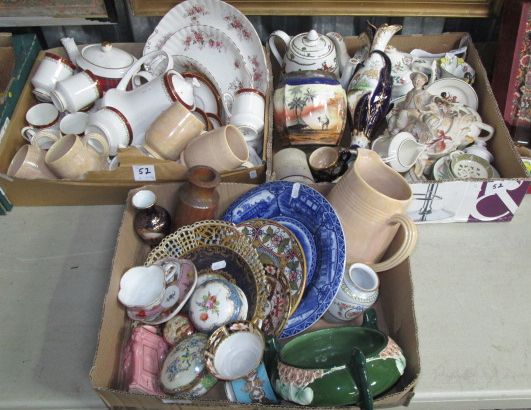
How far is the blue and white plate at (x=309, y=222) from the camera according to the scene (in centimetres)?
93

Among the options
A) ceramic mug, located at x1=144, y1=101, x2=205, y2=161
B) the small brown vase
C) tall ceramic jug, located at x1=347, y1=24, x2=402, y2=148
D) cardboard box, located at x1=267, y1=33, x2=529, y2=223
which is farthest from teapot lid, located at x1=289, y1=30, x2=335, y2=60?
the small brown vase

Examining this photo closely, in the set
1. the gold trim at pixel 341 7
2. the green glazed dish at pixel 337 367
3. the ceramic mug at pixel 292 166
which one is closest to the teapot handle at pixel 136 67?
the gold trim at pixel 341 7

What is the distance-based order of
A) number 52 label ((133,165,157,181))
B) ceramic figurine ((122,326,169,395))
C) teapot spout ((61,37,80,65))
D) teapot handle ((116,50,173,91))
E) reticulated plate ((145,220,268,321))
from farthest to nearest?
teapot spout ((61,37,80,65))
teapot handle ((116,50,173,91))
number 52 label ((133,165,157,181))
reticulated plate ((145,220,268,321))
ceramic figurine ((122,326,169,395))

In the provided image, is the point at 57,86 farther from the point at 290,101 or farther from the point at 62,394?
the point at 62,394

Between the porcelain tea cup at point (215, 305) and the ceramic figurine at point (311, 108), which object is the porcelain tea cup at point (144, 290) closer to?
the porcelain tea cup at point (215, 305)

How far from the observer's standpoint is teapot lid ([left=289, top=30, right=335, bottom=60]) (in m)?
1.26

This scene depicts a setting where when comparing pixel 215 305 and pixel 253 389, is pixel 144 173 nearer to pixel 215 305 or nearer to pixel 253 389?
pixel 215 305

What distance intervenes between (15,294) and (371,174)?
2.50 ft

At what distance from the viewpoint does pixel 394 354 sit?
31.8 inches

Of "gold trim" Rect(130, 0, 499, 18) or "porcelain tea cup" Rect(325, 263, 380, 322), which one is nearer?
"porcelain tea cup" Rect(325, 263, 380, 322)

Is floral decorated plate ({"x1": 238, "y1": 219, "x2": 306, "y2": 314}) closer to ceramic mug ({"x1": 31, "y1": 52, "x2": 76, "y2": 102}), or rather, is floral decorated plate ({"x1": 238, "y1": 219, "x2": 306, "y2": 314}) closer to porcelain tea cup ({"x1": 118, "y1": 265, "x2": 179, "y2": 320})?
porcelain tea cup ({"x1": 118, "y1": 265, "x2": 179, "y2": 320})

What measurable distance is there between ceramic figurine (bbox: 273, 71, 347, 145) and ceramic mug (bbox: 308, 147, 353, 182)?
5 cm

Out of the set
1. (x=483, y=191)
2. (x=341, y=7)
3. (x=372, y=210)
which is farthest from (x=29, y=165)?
(x=483, y=191)

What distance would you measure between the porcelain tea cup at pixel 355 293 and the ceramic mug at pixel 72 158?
0.60m
